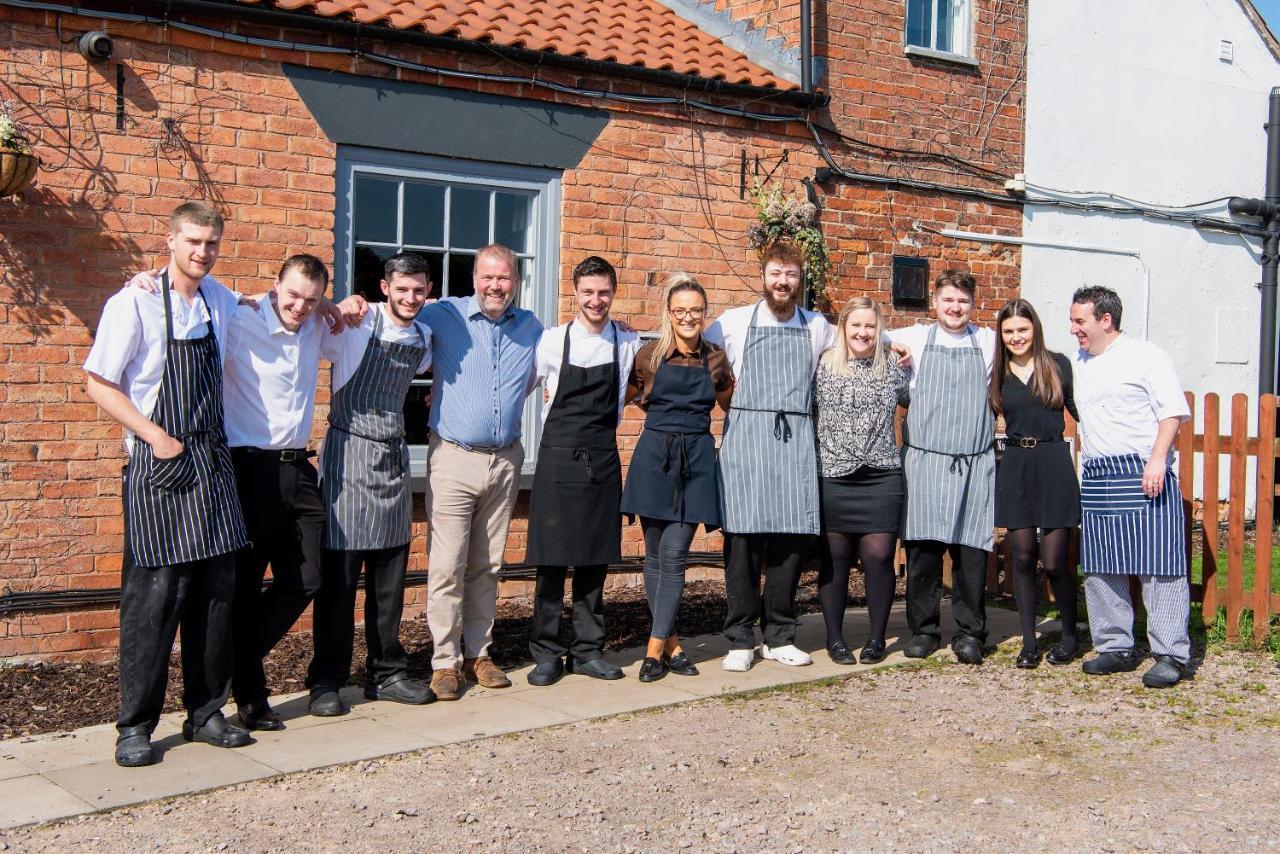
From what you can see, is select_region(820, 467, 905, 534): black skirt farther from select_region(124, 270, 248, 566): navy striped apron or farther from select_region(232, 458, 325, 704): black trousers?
select_region(124, 270, 248, 566): navy striped apron

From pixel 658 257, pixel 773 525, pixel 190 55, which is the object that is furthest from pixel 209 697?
pixel 658 257

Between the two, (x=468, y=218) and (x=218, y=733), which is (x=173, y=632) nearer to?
(x=218, y=733)

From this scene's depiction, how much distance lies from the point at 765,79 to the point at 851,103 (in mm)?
836

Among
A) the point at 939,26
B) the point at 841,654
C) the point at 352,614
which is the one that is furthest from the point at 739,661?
the point at 939,26

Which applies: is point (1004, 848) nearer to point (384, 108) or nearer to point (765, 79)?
point (384, 108)

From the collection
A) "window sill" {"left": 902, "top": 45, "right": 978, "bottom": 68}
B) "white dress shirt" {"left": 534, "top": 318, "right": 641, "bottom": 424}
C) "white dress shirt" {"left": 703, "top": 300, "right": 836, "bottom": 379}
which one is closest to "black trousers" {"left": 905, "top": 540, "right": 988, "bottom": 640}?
"white dress shirt" {"left": 703, "top": 300, "right": 836, "bottom": 379}

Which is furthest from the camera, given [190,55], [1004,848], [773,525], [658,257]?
[658,257]

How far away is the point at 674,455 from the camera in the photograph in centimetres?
595

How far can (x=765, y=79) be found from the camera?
861 centimetres

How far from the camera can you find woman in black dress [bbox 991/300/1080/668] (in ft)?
20.6

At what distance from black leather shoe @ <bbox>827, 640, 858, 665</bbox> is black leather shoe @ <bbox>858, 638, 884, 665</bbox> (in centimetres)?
4

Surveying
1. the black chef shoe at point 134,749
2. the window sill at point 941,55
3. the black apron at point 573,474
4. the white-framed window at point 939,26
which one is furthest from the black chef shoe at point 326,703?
the white-framed window at point 939,26

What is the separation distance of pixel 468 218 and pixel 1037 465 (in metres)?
3.48

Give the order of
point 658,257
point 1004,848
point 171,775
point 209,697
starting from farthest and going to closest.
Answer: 1. point 658,257
2. point 209,697
3. point 171,775
4. point 1004,848
